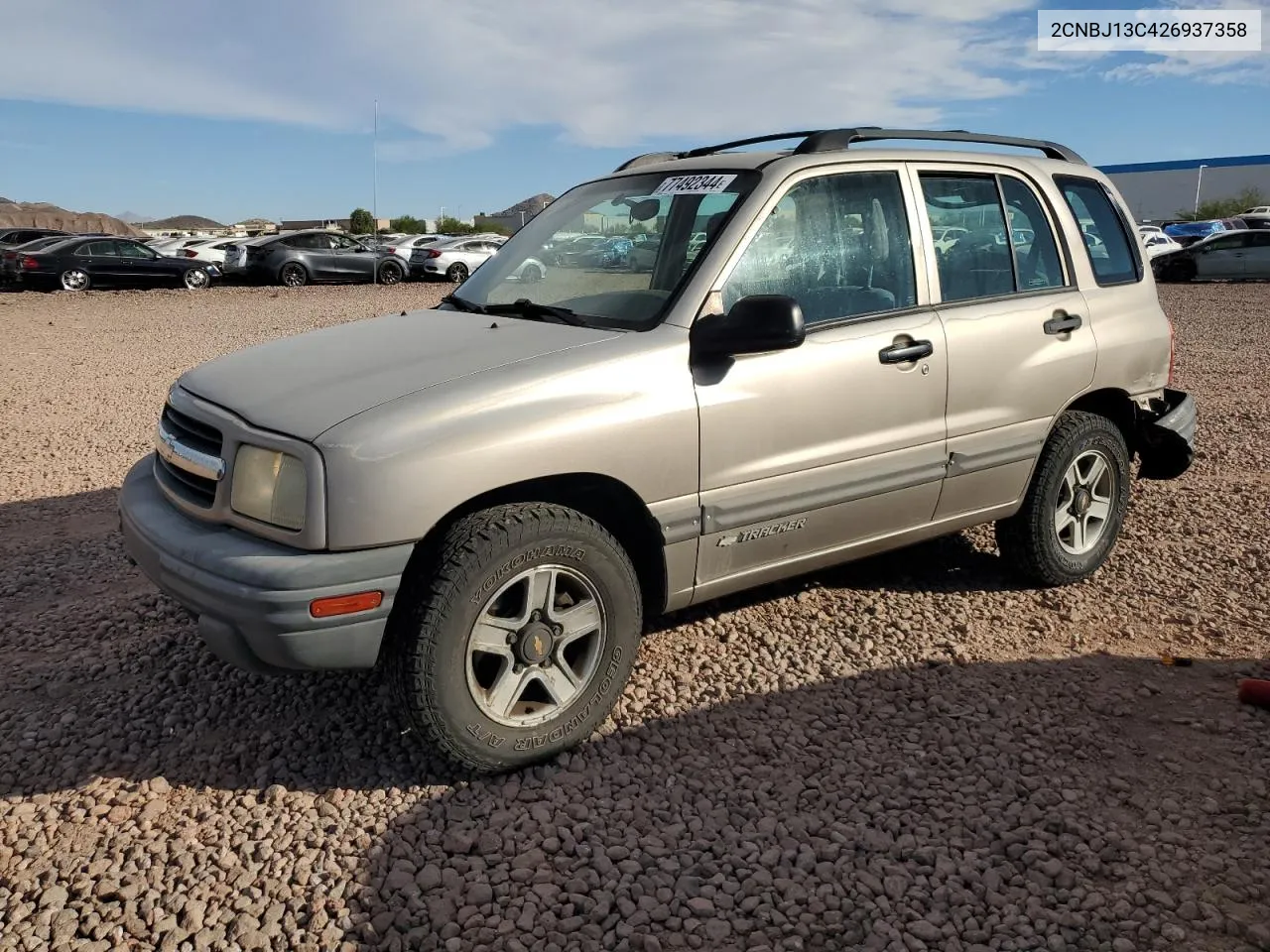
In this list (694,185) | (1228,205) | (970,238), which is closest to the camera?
(694,185)

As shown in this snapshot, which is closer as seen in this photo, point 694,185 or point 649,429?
point 649,429

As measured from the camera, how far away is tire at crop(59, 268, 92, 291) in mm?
21391

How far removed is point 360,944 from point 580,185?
3250 millimetres

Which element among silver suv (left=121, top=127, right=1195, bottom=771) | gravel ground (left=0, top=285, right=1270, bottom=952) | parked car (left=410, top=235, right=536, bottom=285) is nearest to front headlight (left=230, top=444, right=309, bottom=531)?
silver suv (left=121, top=127, right=1195, bottom=771)

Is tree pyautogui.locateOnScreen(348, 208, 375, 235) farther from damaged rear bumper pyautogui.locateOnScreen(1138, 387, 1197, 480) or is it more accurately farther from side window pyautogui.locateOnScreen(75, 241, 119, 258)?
damaged rear bumper pyautogui.locateOnScreen(1138, 387, 1197, 480)

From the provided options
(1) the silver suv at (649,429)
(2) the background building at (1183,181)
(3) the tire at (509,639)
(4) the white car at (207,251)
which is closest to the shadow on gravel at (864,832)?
(3) the tire at (509,639)

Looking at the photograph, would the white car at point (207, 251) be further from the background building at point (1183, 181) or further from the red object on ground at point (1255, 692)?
the background building at point (1183, 181)

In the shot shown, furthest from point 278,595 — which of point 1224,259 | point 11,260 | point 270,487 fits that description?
point 1224,259

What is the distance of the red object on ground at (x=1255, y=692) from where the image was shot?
3.61 meters

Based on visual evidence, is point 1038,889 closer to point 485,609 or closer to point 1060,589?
point 485,609

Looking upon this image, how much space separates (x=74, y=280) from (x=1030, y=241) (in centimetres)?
2203

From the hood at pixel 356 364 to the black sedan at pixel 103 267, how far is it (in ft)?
67.9

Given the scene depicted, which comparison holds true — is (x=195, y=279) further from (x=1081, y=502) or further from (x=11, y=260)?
(x=1081, y=502)

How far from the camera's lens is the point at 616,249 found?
4.00 metres
